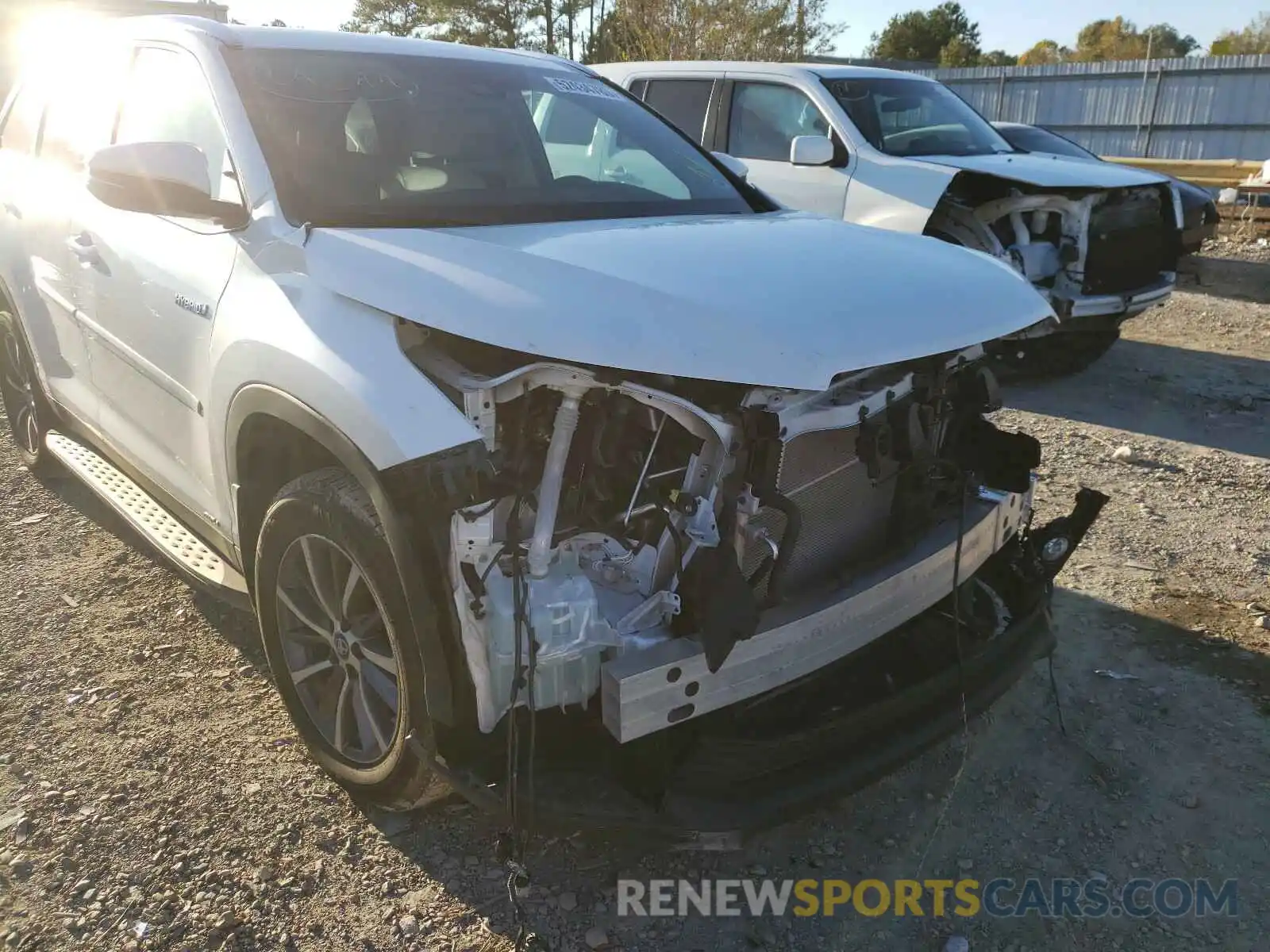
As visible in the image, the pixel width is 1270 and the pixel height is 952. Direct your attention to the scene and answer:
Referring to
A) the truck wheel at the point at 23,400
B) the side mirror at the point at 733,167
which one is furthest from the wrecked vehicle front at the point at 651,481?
the truck wheel at the point at 23,400

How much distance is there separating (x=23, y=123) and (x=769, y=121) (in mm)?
4801

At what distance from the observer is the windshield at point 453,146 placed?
9.02 ft

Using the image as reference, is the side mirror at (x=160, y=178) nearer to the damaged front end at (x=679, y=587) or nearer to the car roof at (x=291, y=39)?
the car roof at (x=291, y=39)

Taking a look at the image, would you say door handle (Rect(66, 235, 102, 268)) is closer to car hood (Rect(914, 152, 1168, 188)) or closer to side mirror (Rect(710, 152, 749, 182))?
side mirror (Rect(710, 152, 749, 182))

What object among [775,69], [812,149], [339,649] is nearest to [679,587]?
[339,649]

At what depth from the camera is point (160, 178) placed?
2551 mm

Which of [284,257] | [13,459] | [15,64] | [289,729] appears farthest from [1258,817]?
[15,64]

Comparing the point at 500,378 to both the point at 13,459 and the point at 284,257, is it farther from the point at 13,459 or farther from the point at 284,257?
the point at 13,459

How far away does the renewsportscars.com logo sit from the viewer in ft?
8.05

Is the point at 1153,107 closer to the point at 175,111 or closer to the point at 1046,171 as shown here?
the point at 1046,171

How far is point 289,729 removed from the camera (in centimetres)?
309

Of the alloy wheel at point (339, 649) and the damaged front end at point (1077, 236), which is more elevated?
the damaged front end at point (1077, 236)

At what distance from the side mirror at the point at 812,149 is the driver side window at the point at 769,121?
716mm

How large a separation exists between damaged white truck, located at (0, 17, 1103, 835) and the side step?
0.02m
